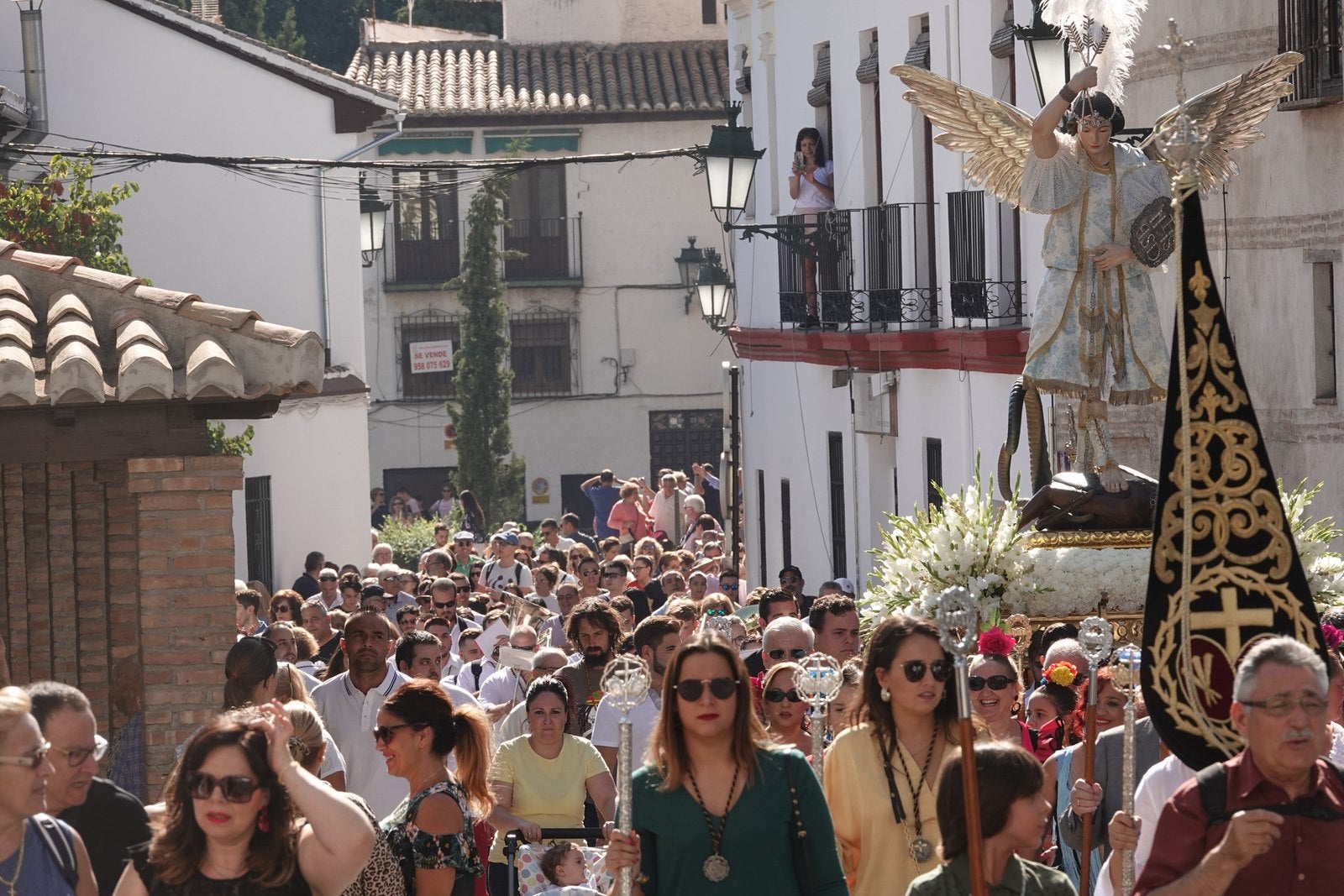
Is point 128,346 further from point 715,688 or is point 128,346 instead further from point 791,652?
point 715,688

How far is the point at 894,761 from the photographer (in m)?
6.23

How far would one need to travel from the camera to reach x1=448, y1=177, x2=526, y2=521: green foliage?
38.4 m

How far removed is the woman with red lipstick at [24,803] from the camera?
17.2ft

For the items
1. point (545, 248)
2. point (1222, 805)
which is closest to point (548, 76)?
point (545, 248)

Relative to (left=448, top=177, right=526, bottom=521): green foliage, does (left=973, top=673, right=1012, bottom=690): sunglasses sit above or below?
below

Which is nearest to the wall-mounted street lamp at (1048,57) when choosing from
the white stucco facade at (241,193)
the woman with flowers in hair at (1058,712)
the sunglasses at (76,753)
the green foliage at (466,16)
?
the woman with flowers in hair at (1058,712)

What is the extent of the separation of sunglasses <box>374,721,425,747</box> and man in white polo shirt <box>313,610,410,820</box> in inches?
71.5

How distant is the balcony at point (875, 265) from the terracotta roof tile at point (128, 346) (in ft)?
30.4

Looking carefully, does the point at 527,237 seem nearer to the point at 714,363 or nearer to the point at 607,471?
the point at 714,363

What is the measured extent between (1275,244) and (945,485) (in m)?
5.09

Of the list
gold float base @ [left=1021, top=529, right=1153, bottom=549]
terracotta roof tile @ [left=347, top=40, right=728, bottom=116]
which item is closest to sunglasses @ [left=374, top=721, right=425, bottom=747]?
gold float base @ [left=1021, top=529, right=1153, bottom=549]

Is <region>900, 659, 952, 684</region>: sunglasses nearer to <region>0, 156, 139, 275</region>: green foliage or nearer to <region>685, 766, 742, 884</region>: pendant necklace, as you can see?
<region>685, 766, 742, 884</region>: pendant necklace

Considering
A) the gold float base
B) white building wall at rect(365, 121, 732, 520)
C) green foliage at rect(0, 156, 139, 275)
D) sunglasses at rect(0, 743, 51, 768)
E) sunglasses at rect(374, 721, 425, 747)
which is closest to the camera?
sunglasses at rect(0, 743, 51, 768)

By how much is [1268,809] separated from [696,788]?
149 centimetres
